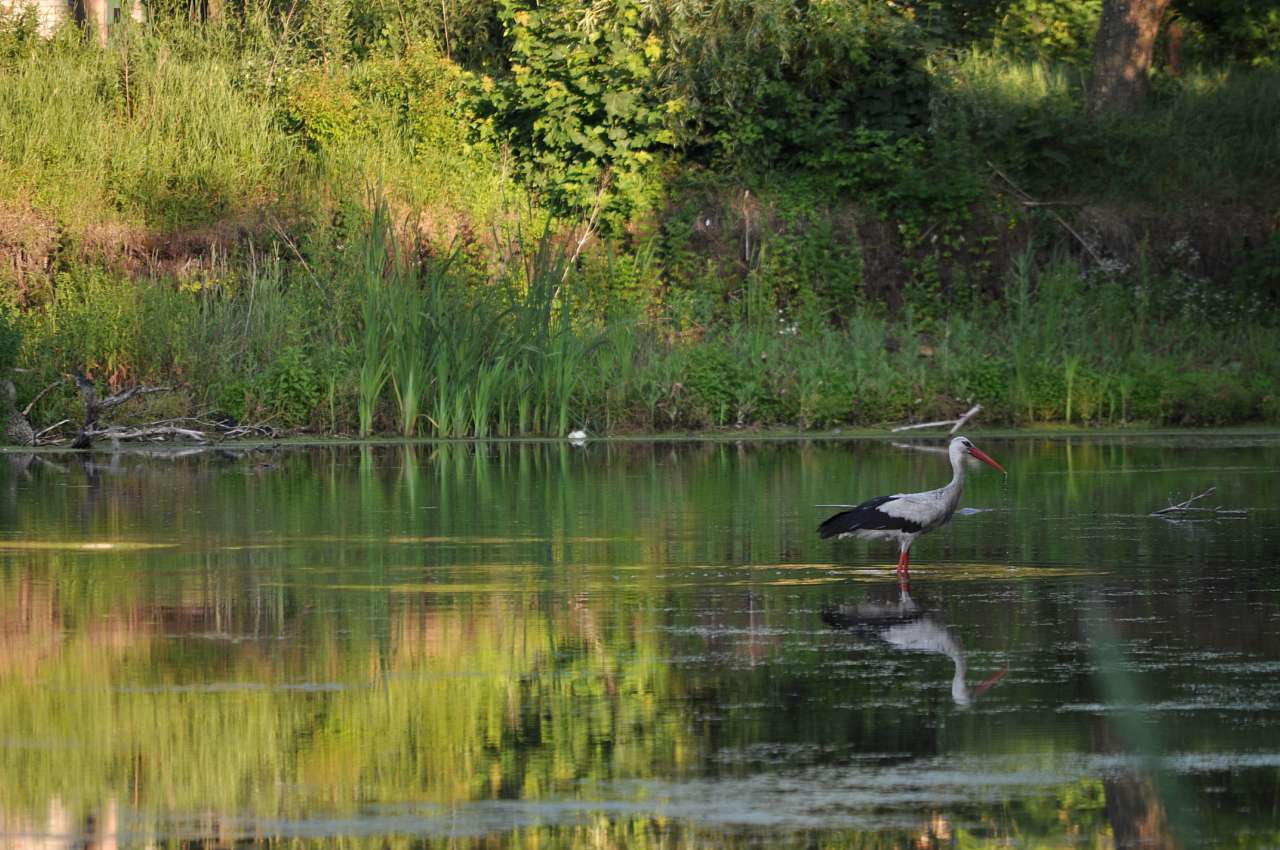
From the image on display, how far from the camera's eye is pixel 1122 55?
1249 inches

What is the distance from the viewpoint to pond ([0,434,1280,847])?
6871 mm

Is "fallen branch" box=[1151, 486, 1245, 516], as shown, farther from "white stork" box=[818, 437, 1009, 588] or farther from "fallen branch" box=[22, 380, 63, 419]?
"fallen branch" box=[22, 380, 63, 419]

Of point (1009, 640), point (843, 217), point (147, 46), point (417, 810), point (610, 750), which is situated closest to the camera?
point (417, 810)

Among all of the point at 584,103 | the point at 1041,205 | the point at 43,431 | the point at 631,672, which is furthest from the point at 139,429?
the point at 631,672

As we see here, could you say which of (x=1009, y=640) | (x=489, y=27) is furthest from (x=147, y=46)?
(x=1009, y=640)

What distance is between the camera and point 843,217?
1162 inches

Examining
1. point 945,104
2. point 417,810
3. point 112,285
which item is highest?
point 945,104

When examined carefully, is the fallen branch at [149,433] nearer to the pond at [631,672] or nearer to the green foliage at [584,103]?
the pond at [631,672]

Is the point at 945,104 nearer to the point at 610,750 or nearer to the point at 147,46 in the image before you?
the point at 147,46

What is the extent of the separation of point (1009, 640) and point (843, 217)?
64.8 feet

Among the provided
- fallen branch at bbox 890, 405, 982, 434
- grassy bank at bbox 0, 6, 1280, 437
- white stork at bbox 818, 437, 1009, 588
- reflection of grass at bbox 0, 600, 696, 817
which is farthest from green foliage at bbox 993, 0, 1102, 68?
reflection of grass at bbox 0, 600, 696, 817

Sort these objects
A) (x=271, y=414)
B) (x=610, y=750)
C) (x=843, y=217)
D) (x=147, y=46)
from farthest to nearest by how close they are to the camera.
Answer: (x=147, y=46) → (x=843, y=217) → (x=271, y=414) → (x=610, y=750)

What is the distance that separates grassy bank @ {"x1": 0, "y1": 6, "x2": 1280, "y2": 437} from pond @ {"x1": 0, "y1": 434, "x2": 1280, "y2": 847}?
6.37 metres

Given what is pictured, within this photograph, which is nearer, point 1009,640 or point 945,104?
point 1009,640
